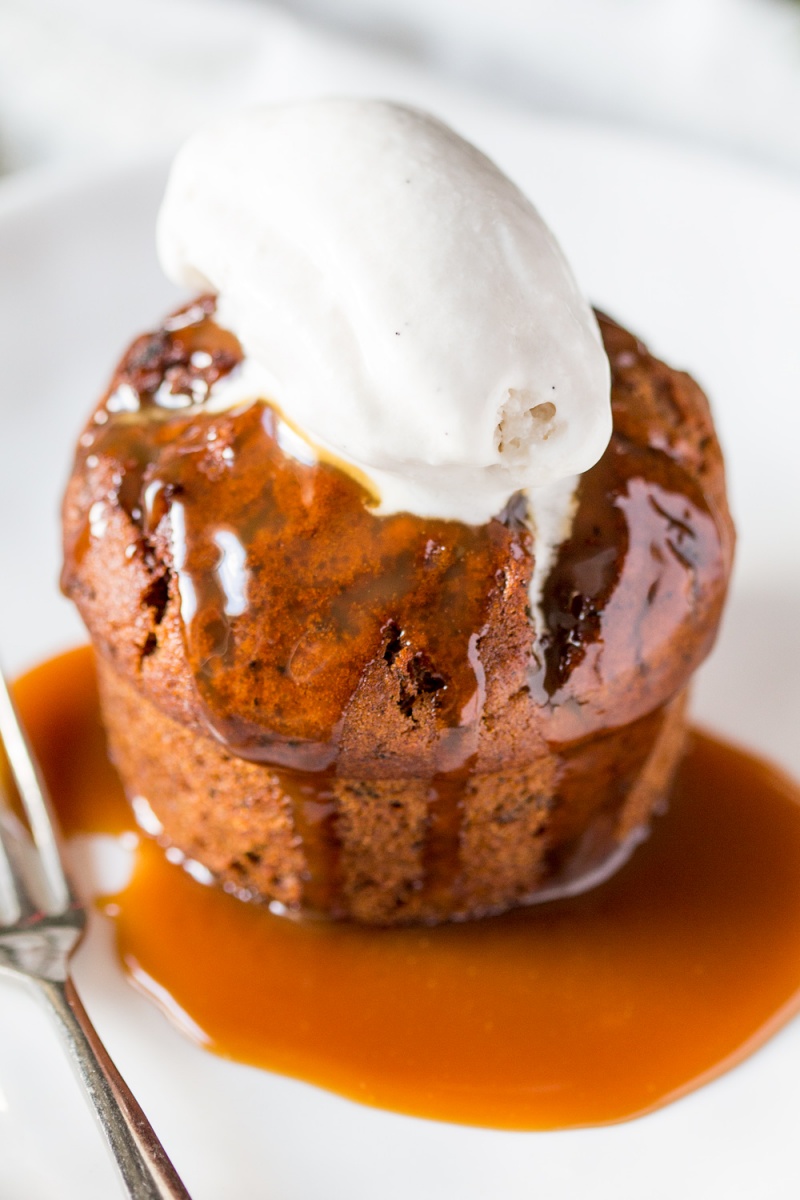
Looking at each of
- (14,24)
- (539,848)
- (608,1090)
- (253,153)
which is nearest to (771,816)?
(539,848)

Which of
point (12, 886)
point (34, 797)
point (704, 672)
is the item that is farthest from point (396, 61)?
point (12, 886)

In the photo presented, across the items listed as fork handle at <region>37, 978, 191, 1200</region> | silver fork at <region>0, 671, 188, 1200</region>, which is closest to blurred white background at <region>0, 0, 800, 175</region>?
silver fork at <region>0, 671, 188, 1200</region>

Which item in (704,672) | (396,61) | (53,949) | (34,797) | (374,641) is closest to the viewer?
(374,641)

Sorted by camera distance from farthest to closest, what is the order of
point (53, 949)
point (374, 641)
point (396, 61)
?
point (396, 61), point (53, 949), point (374, 641)

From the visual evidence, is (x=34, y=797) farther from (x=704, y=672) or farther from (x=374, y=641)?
(x=704, y=672)

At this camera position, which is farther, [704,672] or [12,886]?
[704,672]

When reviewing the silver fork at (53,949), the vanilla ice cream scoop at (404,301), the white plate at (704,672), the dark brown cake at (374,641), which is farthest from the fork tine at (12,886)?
the vanilla ice cream scoop at (404,301)
